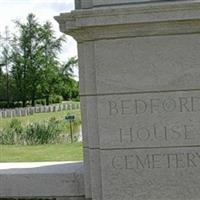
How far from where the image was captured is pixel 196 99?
4.77 m

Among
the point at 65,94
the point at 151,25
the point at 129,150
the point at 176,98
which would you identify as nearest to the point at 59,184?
the point at 129,150

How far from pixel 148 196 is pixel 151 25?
1.56m

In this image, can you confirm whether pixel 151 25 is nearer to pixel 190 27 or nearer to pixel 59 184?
pixel 190 27

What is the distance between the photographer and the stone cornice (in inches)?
181

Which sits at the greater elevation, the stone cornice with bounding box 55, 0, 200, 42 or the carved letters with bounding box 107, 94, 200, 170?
the stone cornice with bounding box 55, 0, 200, 42

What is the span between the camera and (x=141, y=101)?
480 centimetres

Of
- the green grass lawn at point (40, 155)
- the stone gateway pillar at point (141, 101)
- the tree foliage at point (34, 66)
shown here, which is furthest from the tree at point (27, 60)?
the stone gateway pillar at point (141, 101)

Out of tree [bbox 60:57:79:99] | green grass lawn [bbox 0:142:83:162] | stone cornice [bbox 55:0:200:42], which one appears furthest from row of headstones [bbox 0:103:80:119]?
stone cornice [bbox 55:0:200:42]

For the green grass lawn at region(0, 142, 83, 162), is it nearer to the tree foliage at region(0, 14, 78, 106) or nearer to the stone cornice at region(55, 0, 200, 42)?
the stone cornice at region(55, 0, 200, 42)

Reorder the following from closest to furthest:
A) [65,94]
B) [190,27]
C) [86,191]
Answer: [190,27] < [86,191] < [65,94]

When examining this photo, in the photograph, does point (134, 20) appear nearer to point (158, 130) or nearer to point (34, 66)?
point (158, 130)

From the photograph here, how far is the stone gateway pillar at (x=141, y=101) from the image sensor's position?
15.6ft

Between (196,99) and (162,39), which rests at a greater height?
(162,39)

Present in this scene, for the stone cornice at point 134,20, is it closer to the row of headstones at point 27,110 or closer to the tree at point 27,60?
the row of headstones at point 27,110
